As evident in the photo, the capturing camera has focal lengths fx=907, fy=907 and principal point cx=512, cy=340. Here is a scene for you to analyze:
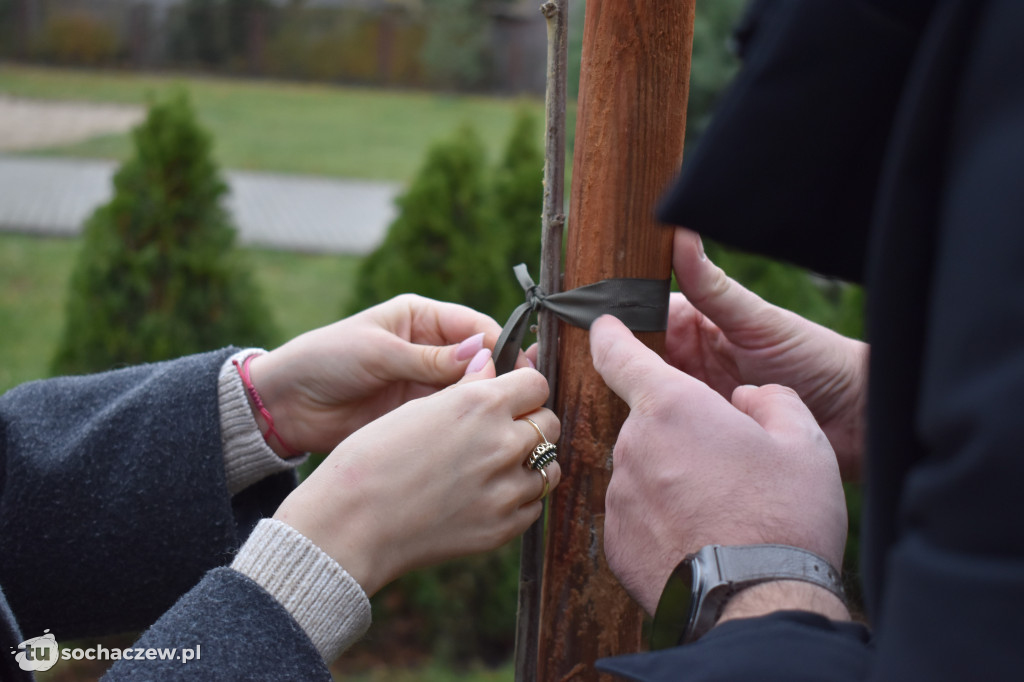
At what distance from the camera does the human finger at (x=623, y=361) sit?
124 cm

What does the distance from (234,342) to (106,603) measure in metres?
1.81

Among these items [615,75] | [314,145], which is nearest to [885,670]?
[615,75]

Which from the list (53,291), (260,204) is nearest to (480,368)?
(53,291)

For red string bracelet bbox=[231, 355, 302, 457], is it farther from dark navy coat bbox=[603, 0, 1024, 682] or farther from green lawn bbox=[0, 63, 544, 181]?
green lawn bbox=[0, 63, 544, 181]

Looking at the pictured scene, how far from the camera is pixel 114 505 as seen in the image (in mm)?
1627

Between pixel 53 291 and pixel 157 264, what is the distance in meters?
4.52

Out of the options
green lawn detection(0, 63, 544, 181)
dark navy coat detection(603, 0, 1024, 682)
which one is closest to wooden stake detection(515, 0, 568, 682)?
dark navy coat detection(603, 0, 1024, 682)

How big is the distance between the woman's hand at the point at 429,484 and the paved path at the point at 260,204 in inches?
277

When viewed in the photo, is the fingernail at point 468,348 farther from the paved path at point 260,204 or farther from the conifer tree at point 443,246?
the paved path at point 260,204

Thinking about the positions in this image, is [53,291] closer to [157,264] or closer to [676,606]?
[157,264]

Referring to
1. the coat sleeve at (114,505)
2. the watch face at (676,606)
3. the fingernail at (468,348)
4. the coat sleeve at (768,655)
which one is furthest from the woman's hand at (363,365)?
the coat sleeve at (768,655)

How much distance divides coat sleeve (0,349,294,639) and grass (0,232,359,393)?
4226 millimetres

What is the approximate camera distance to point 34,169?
10.8 metres

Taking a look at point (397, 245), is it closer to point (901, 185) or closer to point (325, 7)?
point (901, 185)
